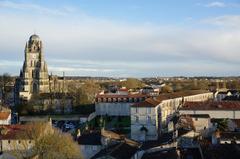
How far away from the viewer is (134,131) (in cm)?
6128

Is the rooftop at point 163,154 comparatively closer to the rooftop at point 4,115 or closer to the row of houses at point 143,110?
the row of houses at point 143,110

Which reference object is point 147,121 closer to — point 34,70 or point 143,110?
point 143,110

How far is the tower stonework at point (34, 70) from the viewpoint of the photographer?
3772 inches

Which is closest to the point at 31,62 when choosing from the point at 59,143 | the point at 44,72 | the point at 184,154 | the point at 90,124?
the point at 44,72

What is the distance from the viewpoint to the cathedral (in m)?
95.6

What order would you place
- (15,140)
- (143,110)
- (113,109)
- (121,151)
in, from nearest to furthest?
1. (121,151)
2. (15,140)
3. (143,110)
4. (113,109)

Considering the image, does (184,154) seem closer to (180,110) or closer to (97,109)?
(180,110)

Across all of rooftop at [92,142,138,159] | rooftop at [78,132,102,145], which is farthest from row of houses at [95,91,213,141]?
rooftop at [92,142,138,159]

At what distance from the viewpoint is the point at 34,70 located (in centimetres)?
9656

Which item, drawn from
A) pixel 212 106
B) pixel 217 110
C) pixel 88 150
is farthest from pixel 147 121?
pixel 88 150

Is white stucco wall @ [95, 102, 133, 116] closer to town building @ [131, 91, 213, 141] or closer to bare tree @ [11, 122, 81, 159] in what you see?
town building @ [131, 91, 213, 141]

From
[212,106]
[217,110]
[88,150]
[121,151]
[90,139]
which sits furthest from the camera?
[212,106]

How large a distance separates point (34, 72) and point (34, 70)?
1.23 ft

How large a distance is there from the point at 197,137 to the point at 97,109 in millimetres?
38898
